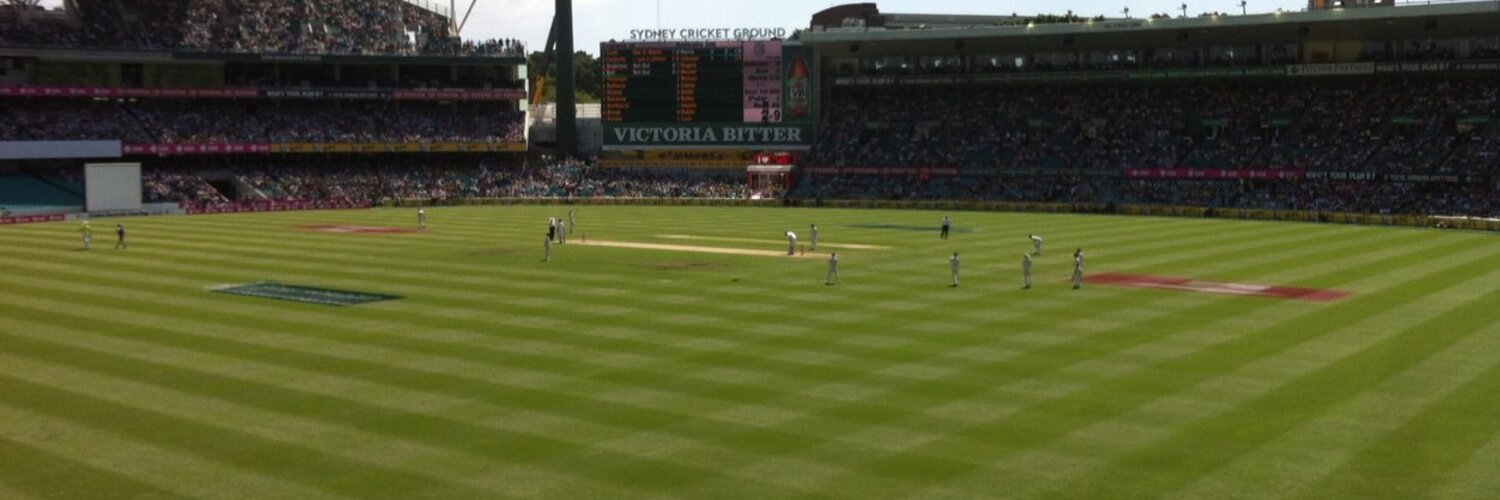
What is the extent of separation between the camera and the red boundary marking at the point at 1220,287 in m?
32.0

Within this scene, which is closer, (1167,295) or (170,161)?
(1167,295)

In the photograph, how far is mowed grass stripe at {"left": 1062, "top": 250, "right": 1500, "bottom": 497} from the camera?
15820 mm

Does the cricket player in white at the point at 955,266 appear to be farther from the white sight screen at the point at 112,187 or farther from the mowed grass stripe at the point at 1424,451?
the white sight screen at the point at 112,187

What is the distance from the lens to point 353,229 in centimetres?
5828

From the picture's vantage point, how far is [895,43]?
86.6 meters

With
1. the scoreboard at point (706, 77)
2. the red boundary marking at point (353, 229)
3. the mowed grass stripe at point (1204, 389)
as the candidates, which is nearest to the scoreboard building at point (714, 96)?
the scoreboard at point (706, 77)

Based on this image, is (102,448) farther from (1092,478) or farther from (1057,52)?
(1057,52)

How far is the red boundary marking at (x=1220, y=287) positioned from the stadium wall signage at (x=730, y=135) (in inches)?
2197

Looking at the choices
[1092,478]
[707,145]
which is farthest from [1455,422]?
[707,145]

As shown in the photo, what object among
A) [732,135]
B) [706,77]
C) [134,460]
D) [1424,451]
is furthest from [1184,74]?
[134,460]

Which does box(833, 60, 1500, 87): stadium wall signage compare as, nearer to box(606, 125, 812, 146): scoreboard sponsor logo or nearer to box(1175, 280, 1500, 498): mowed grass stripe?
box(606, 125, 812, 146): scoreboard sponsor logo

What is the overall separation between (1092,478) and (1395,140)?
6544cm

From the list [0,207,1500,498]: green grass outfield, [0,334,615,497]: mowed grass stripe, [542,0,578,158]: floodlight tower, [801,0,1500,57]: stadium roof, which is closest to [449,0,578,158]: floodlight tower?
[542,0,578,158]: floodlight tower

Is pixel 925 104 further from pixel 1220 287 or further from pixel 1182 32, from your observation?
→ pixel 1220 287
